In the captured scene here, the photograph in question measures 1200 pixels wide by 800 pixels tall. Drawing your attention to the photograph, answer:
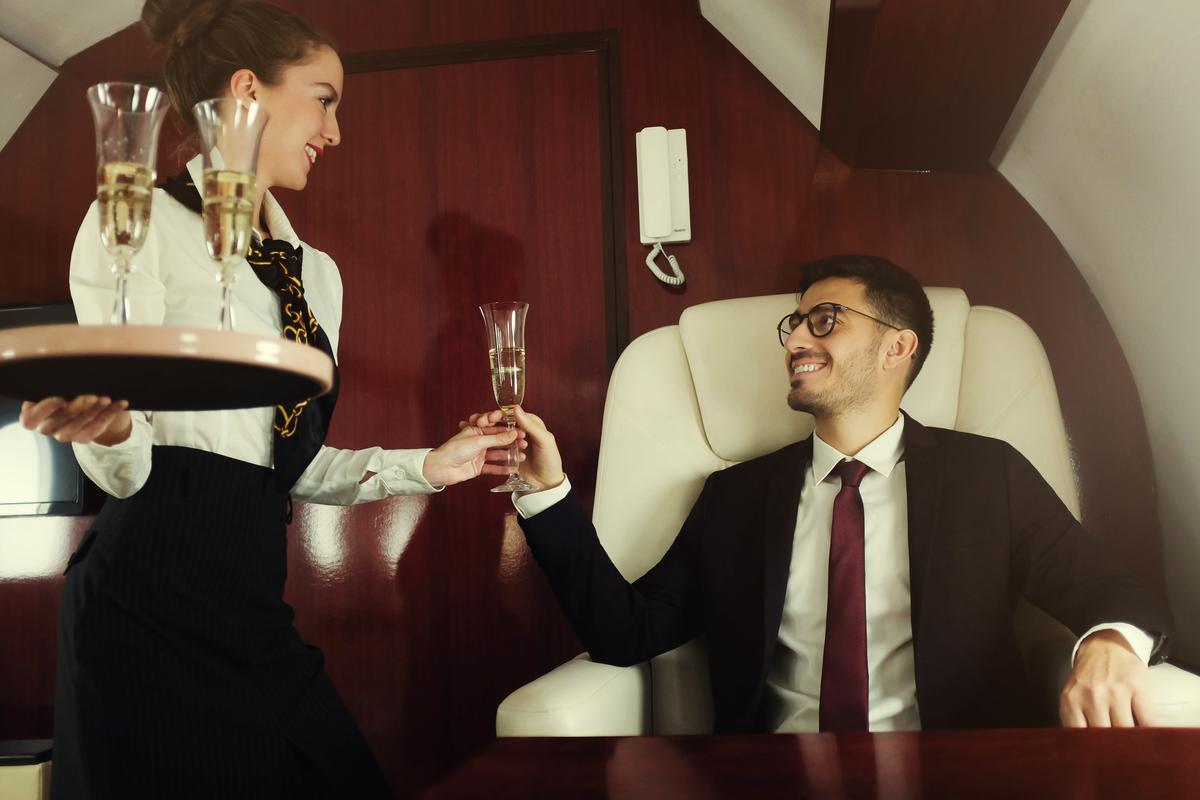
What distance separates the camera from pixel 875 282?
1829 mm

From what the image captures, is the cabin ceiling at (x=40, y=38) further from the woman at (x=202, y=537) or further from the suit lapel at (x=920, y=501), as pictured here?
the suit lapel at (x=920, y=501)

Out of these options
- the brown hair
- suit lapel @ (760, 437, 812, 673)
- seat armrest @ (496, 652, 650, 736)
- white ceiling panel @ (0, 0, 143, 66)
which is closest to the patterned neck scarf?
the brown hair

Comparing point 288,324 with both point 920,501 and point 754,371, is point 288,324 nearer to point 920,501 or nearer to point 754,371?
point 754,371

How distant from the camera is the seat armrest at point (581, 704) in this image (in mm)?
1311

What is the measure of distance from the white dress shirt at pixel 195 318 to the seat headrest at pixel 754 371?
0.58 meters

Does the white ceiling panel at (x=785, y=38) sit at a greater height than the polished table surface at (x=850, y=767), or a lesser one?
greater

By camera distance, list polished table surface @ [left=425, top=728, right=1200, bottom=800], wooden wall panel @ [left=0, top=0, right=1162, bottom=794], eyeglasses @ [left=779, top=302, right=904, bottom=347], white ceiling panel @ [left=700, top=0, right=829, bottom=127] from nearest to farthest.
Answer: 1. polished table surface @ [left=425, top=728, right=1200, bottom=800]
2. eyeglasses @ [left=779, top=302, right=904, bottom=347]
3. white ceiling panel @ [left=700, top=0, right=829, bottom=127]
4. wooden wall panel @ [left=0, top=0, right=1162, bottom=794]

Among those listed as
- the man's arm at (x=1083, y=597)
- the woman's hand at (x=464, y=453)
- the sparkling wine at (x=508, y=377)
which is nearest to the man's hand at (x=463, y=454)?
the woman's hand at (x=464, y=453)

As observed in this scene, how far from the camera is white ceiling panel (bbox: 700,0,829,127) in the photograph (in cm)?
208

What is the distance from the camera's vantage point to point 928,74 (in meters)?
1.87

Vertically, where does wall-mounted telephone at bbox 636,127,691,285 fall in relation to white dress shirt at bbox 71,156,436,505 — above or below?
above

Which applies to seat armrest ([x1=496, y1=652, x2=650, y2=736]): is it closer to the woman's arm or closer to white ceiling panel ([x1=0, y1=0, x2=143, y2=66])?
the woman's arm

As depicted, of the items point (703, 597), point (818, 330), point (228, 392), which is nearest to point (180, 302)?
point (228, 392)

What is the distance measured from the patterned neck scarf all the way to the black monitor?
1.36 metres
